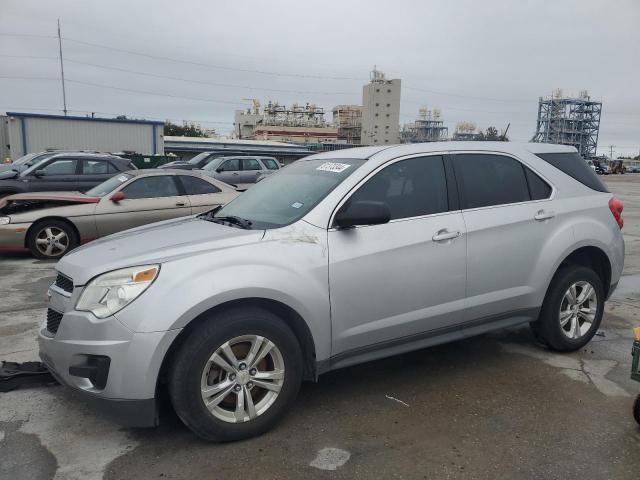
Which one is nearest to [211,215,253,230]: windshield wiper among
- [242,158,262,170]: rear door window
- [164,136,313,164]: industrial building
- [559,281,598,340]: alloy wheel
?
[559,281,598,340]: alloy wheel

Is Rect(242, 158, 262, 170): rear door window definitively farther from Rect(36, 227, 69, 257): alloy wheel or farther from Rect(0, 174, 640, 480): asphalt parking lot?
Rect(0, 174, 640, 480): asphalt parking lot

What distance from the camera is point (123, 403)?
9.21 ft

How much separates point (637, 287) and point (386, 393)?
491 centimetres

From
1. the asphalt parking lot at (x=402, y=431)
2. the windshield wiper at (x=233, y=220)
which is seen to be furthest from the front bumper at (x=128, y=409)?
the windshield wiper at (x=233, y=220)

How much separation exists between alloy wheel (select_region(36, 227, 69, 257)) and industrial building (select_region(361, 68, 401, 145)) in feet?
354

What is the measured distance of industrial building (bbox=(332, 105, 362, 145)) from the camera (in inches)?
4839

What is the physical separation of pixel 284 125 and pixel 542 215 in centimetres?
11846

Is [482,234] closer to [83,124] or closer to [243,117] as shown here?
[83,124]

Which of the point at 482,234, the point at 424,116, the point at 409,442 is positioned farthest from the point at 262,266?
the point at 424,116

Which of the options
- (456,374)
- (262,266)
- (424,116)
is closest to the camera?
(262,266)

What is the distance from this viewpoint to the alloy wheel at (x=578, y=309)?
4395 mm

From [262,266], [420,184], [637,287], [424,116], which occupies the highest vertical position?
[424,116]

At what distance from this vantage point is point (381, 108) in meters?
116

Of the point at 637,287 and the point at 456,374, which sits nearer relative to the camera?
the point at 456,374
